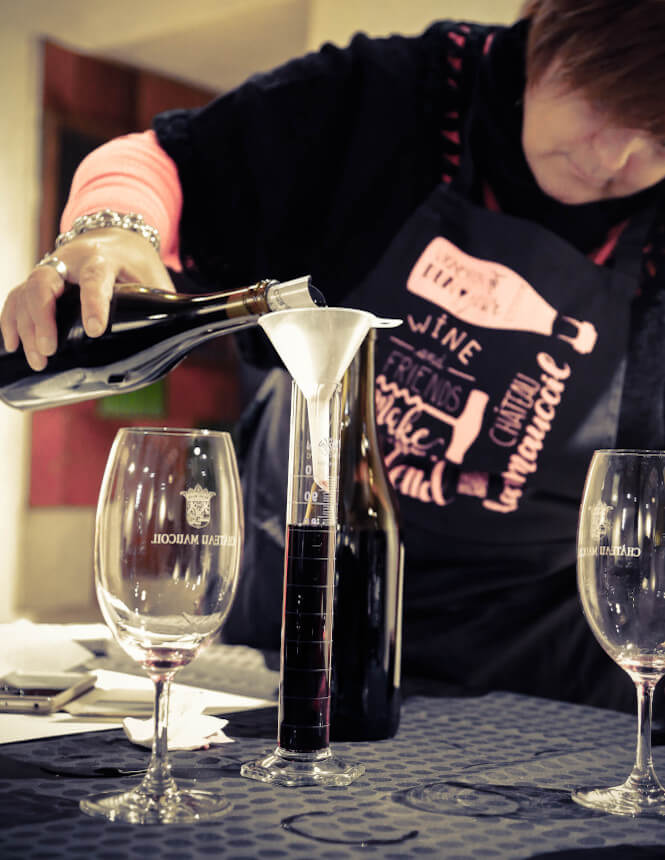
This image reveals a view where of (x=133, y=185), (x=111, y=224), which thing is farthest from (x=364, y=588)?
(x=133, y=185)

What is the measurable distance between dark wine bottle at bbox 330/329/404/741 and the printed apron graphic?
18.6 inches

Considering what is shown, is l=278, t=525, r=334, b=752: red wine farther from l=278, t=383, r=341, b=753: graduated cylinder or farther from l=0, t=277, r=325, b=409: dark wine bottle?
l=0, t=277, r=325, b=409: dark wine bottle

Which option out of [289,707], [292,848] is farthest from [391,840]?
[289,707]

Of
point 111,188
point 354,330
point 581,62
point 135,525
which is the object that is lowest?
point 135,525

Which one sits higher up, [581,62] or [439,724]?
[581,62]

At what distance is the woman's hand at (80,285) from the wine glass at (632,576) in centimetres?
47

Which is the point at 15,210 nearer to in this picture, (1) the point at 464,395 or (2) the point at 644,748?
(1) the point at 464,395

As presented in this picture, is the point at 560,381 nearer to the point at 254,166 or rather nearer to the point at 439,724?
the point at 254,166

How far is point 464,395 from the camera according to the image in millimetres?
1280

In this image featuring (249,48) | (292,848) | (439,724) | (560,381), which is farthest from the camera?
(249,48)

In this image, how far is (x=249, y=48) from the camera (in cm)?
458

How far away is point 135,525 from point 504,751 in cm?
34

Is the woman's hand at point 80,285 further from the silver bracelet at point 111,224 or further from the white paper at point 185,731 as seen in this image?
the white paper at point 185,731

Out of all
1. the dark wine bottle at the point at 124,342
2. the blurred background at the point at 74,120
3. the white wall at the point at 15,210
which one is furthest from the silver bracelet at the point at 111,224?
the white wall at the point at 15,210
